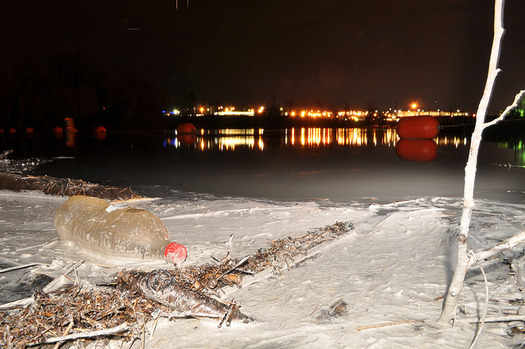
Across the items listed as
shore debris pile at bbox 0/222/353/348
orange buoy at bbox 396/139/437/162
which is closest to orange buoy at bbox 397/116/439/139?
orange buoy at bbox 396/139/437/162

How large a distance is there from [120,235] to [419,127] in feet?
107

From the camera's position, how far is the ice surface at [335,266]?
310 cm

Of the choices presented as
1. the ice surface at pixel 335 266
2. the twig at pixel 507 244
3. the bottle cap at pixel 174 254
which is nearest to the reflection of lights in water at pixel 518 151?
the ice surface at pixel 335 266

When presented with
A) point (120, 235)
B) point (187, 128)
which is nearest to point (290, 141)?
point (187, 128)

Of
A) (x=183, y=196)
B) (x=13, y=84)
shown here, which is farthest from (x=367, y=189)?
(x=13, y=84)

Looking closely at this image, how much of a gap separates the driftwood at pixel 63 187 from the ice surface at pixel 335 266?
65 cm

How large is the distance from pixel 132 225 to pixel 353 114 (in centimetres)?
18450

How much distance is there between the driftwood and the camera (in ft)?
28.9

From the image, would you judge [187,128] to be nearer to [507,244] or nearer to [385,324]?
[385,324]

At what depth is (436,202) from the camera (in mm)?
8344

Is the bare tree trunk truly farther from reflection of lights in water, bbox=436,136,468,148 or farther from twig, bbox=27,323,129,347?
reflection of lights in water, bbox=436,136,468,148

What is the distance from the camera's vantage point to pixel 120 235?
15.9ft

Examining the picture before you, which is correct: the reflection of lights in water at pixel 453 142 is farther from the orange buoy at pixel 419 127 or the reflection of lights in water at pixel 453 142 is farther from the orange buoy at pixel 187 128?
the orange buoy at pixel 187 128

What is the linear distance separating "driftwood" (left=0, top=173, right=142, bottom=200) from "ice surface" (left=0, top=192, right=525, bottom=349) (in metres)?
0.65
